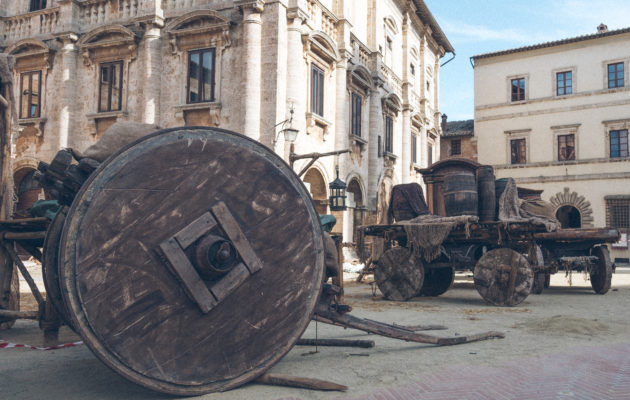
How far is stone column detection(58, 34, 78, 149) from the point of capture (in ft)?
57.1

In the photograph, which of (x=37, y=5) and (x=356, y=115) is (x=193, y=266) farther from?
(x=37, y=5)

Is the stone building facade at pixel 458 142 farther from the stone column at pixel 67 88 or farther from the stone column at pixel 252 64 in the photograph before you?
the stone column at pixel 67 88

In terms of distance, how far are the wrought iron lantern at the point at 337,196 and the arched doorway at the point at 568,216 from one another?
20251mm

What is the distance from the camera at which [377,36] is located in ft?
71.6

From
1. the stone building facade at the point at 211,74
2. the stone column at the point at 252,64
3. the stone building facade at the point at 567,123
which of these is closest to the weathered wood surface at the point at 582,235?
the stone building facade at the point at 211,74

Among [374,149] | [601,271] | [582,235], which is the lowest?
[601,271]

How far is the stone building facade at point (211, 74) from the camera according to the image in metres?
15.2

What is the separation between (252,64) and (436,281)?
8043 mm

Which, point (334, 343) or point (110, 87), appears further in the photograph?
point (110, 87)

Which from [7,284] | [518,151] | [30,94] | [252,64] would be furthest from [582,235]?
[518,151]

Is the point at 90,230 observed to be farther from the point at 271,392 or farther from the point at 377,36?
the point at 377,36

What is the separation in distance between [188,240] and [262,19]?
13.0 meters

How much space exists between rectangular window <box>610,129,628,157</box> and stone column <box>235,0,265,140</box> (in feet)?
78.0

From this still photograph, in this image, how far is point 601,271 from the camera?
11.8 metres
